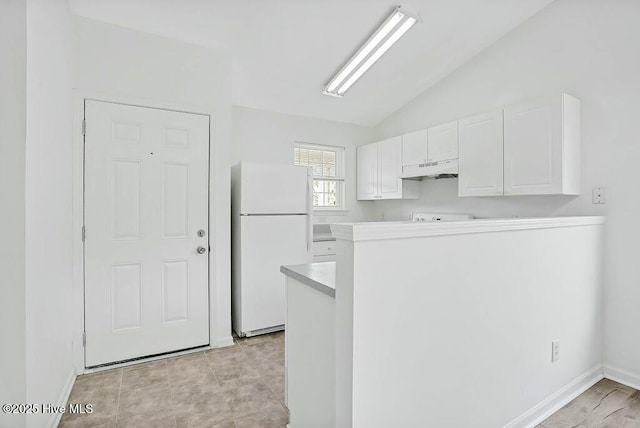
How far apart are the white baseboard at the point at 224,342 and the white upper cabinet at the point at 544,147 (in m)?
2.74

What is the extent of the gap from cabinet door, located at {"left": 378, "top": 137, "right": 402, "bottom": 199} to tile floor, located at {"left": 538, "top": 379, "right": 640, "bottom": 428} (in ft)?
8.09

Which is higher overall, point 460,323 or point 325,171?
point 325,171

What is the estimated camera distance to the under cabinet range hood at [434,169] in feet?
10.8

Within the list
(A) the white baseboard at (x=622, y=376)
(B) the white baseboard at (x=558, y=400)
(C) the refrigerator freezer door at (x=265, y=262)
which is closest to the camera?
(B) the white baseboard at (x=558, y=400)

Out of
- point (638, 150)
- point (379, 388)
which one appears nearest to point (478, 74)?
point (638, 150)

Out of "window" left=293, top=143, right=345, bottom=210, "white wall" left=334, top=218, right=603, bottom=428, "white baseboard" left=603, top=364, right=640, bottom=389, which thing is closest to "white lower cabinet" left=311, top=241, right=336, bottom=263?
"window" left=293, top=143, right=345, bottom=210

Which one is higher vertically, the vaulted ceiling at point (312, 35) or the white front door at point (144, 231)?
the vaulted ceiling at point (312, 35)

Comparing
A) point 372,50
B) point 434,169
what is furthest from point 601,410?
point 372,50

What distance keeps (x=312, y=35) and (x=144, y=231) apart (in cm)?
219

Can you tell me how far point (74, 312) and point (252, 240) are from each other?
142cm

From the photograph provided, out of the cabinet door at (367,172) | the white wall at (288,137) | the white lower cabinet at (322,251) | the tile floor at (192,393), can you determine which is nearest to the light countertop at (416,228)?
the tile floor at (192,393)

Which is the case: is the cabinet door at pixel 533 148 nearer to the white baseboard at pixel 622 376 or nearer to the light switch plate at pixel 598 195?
the light switch plate at pixel 598 195

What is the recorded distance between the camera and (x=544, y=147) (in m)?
2.52

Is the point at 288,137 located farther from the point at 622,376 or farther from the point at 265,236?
the point at 622,376
